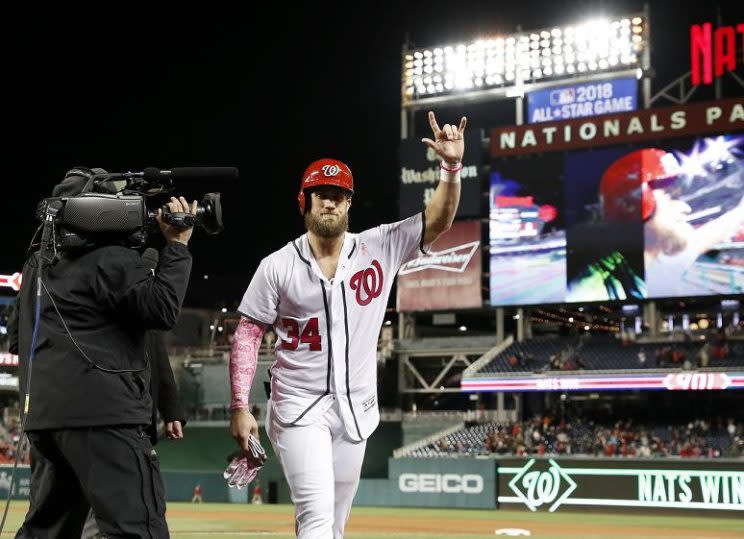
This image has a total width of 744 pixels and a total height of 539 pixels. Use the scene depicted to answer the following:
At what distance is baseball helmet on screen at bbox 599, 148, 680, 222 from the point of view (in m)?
29.8

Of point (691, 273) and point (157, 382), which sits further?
point (691, 273)

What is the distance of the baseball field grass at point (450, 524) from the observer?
15867 millimetres

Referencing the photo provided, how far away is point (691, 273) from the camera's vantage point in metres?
29.0

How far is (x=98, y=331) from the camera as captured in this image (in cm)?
410

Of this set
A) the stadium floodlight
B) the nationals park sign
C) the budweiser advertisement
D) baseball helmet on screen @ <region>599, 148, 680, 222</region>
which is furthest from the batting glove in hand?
the stadium floodlight

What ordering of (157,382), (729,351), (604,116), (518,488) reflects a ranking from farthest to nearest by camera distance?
(604,116) < (729,351) < (518,488) < (157,382)

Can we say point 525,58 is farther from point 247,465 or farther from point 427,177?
point 247,465

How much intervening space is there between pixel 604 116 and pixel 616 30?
11.5ft

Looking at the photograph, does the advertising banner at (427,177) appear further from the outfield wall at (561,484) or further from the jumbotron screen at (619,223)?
the outfield wall at (561,484)

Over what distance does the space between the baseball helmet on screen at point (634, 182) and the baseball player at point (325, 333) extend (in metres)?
25.6

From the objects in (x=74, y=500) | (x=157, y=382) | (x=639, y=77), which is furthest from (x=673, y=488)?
(x=74, y=500)

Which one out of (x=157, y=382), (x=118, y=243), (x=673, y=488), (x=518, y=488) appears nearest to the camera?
(x=118, y=243)

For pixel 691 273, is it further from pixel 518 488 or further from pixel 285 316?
pixel 285 316

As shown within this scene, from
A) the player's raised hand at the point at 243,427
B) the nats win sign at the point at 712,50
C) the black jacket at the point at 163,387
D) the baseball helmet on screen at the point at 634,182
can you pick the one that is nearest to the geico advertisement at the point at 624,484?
the baseball helmet on screen at the point at 634,182
